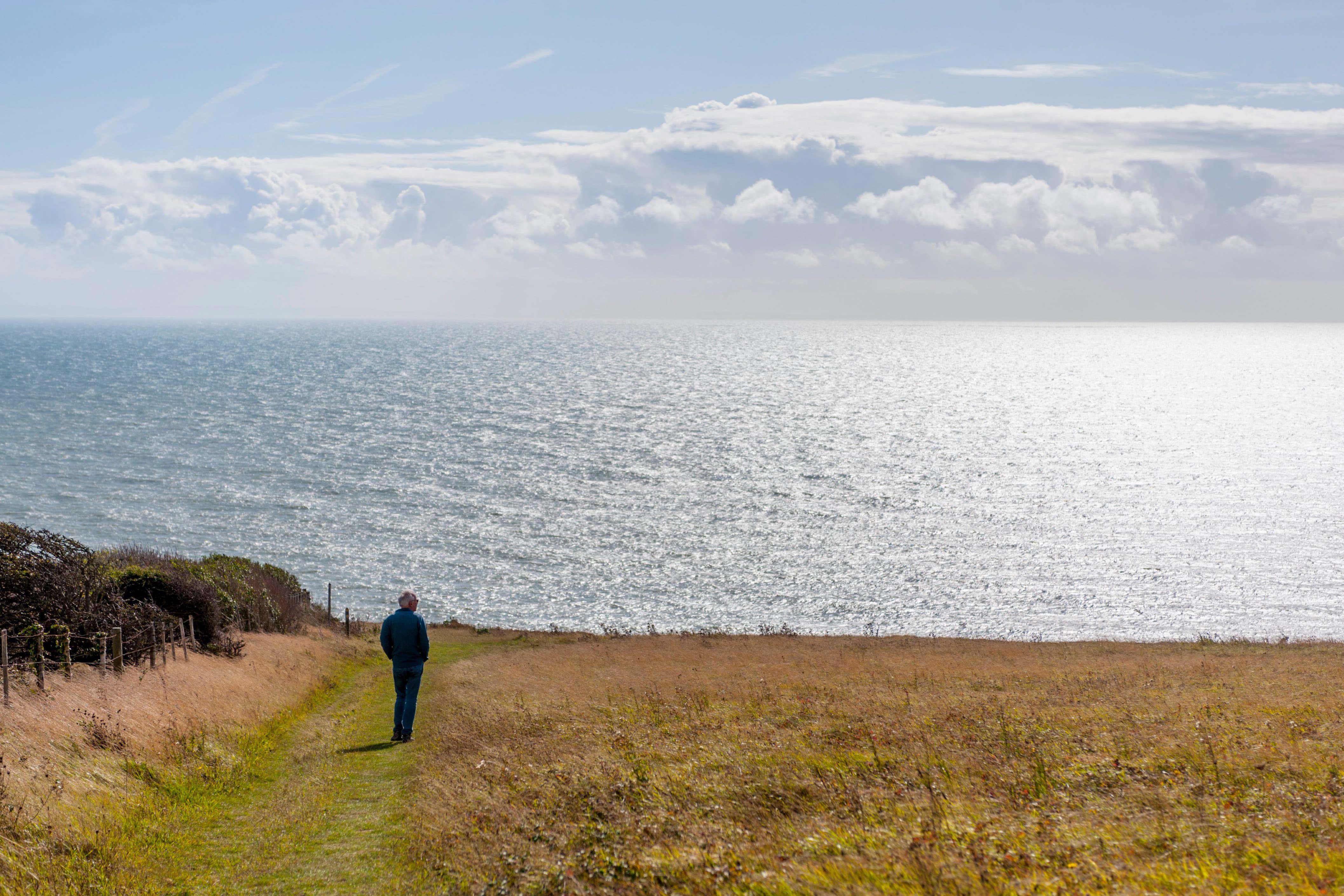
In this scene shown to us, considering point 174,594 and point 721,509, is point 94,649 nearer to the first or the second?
point 174,594

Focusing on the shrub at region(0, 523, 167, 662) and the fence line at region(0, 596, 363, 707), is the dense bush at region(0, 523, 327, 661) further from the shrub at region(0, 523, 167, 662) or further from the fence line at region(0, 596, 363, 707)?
the fence line at region(0, 596, 363, 707)

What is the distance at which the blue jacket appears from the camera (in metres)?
13.7

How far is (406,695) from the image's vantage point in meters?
14.3

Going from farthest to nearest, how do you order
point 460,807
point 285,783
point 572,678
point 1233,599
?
1. point 1233,599
2. point 572,678
3. point 285,783
4. point 460,807

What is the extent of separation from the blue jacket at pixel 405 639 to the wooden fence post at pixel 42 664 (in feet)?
15.3

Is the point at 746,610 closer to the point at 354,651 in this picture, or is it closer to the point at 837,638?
the point at 837,638

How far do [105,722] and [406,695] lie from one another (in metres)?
4.16

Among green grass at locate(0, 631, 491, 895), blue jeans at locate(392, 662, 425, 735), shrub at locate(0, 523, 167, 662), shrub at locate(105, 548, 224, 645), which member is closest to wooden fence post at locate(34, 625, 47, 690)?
shrub at locate(0, 523, 167, 662)

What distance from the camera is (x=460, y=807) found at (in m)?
9.82

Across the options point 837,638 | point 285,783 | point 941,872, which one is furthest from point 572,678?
point 837,638

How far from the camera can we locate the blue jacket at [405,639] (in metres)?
13.7

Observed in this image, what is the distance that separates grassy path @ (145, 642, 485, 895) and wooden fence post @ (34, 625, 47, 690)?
→ 3.31m

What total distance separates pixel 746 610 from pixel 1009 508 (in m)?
39.7

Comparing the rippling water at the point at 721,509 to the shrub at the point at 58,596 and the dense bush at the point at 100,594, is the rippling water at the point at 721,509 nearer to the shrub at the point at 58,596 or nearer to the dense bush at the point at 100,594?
the dense bush at the point at 100,594
